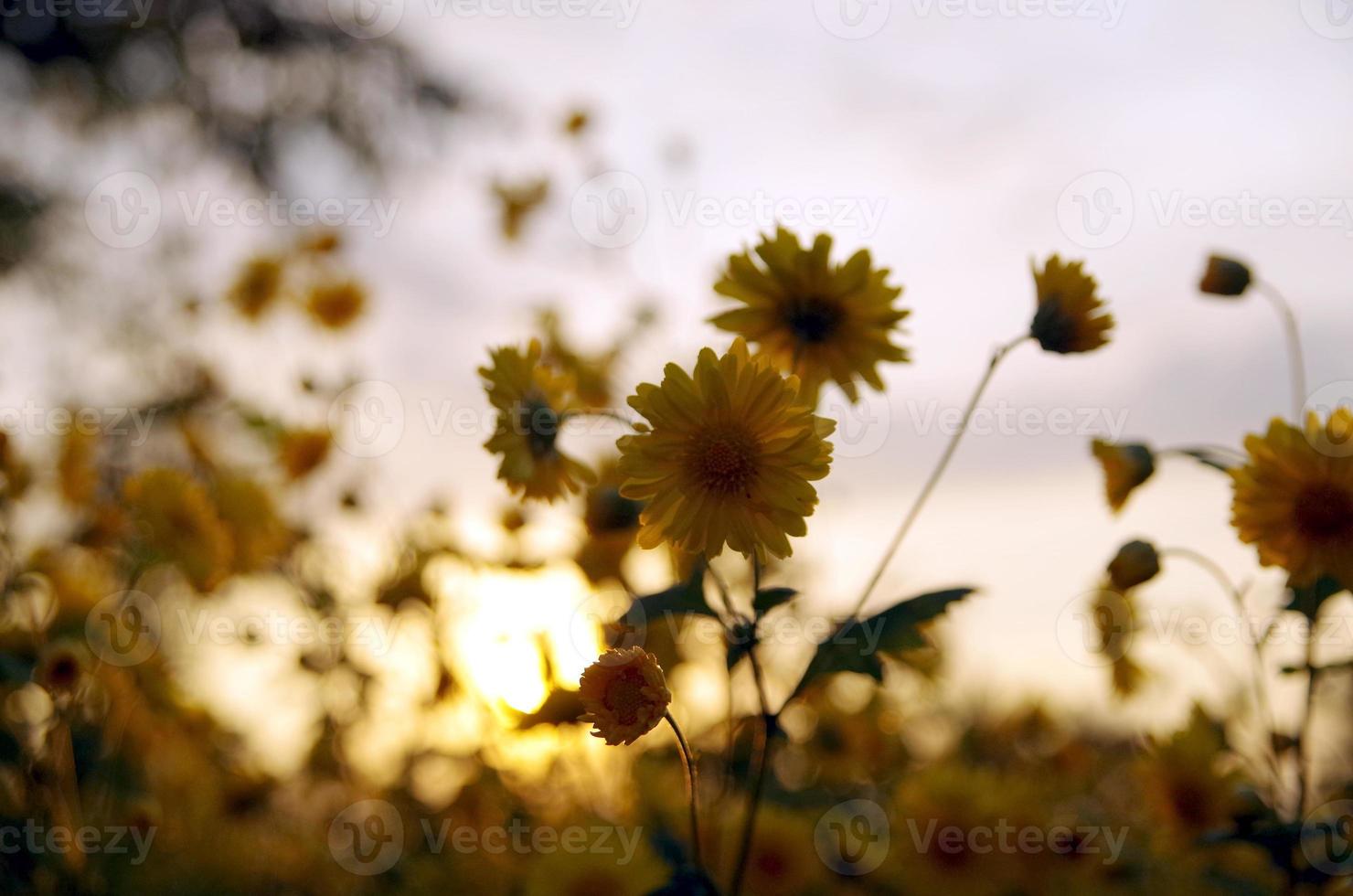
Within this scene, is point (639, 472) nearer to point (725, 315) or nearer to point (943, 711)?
point (725, 315)

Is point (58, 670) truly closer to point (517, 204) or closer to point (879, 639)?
point (879, 639)

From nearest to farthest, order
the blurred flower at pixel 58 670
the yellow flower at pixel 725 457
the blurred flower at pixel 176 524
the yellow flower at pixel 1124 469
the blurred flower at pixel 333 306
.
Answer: the yellow flower at pixel 725 457 < the yellow flower at pixel 1124 469 < the blurred flower at pixel 58 670 < the blurred flower at pixel 176 524 < the blurred flower at pixel 333 306

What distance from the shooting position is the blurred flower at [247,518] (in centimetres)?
246

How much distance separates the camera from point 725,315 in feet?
4.43

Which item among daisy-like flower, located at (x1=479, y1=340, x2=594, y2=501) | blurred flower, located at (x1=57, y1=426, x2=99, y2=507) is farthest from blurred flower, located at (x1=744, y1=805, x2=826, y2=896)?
blurred flower, located at (x1=57, y1=426, x2=99, y2=507)

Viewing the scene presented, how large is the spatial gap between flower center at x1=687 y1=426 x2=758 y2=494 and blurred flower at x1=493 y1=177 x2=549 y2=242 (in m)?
2.56

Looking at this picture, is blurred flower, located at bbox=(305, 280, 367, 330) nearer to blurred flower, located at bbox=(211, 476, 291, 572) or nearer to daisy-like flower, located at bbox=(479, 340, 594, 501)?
blurred flower, located at bbox=(211, 476, 291, 572)

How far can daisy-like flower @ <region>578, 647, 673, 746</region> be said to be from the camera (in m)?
0.87

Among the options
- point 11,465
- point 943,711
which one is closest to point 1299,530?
point 11,465

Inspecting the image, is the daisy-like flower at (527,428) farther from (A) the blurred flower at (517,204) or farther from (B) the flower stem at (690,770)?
(A) the blurred flower at (517,204)

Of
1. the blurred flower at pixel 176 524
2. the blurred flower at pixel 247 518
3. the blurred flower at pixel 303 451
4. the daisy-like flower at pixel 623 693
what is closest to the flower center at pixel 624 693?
the daisy-like flower at pixel 623 693

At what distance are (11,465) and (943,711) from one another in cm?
324

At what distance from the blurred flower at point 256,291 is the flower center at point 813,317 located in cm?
266

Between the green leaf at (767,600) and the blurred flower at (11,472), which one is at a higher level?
the green leaf at (767,600)
